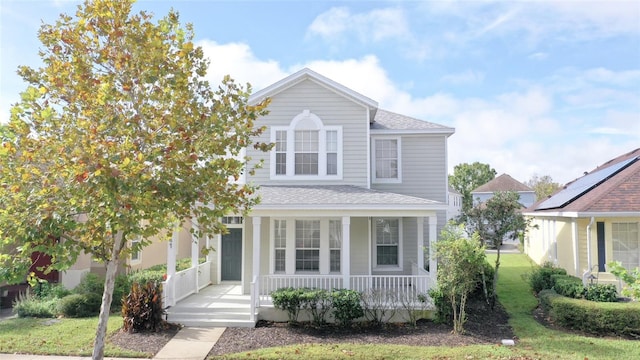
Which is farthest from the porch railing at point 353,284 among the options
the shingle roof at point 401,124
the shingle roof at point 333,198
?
the shingle roof at point 401,124

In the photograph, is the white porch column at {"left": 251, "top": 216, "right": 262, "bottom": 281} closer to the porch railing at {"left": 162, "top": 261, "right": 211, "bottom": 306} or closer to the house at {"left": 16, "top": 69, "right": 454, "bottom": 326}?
the house at {"left": 16, "top": 69, "right": 454, "bottom": 326}

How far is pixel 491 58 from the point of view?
13680 mm

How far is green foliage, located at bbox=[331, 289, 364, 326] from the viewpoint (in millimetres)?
10820

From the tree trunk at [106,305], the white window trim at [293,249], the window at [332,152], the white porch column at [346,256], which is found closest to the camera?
the tree trunk at [106,305]

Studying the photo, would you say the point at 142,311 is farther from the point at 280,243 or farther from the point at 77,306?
the point at 280,243

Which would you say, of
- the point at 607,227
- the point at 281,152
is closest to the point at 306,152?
the point at 281,152

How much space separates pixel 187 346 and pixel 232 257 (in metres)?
6.46

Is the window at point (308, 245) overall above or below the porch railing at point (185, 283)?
above

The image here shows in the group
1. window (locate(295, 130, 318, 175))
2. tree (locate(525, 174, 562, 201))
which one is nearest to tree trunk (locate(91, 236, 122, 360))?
window (locate(295, 130, 318, 175))

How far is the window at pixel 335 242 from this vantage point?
538 inches

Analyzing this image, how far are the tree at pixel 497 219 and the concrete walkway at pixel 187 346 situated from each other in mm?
9296

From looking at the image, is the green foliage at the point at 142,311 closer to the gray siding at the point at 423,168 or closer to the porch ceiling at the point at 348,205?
the porch ceiling at the point at 348,205

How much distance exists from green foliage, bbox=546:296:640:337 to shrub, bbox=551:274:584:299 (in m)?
0.63

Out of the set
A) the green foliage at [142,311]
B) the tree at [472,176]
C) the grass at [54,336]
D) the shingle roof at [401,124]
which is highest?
the tree at [472,176]
